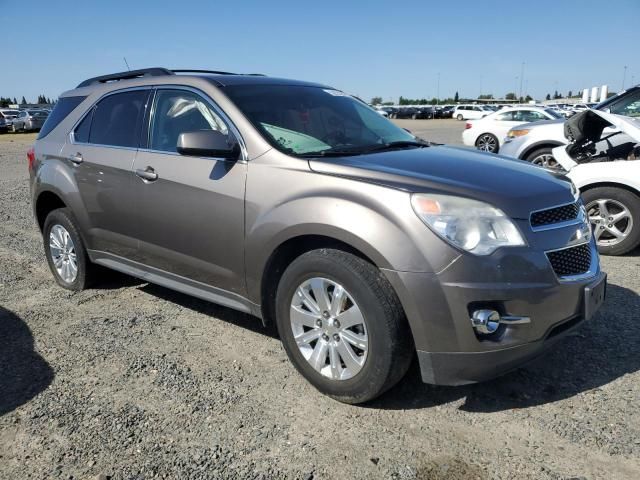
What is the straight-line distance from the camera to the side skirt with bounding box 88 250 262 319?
3.52 metres

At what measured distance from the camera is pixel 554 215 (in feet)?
9.64

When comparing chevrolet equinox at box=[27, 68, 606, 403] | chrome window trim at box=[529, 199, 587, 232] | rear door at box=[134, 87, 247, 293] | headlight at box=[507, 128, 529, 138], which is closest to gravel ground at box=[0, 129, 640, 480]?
chevrolet equinox at box=[27, 68, 606, 403]

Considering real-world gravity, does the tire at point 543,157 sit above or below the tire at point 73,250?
above

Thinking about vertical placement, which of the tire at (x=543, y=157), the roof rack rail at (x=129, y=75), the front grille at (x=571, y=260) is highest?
the roof rack rail at (x=129, y=75)

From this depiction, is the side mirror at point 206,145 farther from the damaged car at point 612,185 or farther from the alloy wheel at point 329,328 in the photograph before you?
the damaged car at point 612,185

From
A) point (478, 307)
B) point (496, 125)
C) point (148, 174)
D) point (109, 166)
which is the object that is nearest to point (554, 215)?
point (478, 307)

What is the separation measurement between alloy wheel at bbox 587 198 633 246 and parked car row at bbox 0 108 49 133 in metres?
36.9

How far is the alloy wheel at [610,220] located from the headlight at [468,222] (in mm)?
3736

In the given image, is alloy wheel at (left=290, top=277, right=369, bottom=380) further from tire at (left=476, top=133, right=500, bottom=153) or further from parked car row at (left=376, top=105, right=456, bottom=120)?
parked car row at (left=376, top=105, right=456, bottom=120)

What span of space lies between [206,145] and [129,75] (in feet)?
5.85

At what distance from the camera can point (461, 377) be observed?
8.87ft

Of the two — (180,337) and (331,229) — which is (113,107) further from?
(331,229)

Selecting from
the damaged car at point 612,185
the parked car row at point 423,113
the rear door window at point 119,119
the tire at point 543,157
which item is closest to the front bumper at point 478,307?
the rear door window at point 119,119

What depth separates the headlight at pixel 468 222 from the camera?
263 cm
